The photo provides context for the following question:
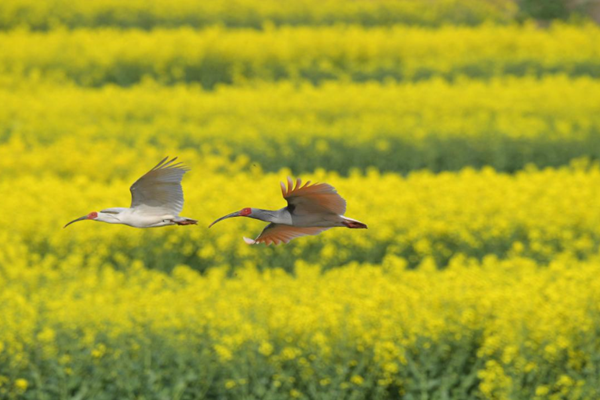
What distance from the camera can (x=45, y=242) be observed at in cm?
739

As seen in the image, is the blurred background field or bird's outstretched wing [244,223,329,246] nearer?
bird's outstretched wing [244,223,329,246]

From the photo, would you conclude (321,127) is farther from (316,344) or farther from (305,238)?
(316,344)

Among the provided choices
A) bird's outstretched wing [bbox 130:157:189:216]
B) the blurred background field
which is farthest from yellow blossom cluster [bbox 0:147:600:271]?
bird's outstretched wing [bbox 130:157:189:216]

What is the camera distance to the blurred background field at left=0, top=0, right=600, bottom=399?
5066mm

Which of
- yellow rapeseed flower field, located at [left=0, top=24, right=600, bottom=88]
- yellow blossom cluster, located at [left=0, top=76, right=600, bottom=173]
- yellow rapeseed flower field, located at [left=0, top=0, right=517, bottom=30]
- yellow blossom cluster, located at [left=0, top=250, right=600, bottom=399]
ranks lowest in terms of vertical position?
yellow blossom cluster, located at [left=0, top=250, right=600, bottom=399]

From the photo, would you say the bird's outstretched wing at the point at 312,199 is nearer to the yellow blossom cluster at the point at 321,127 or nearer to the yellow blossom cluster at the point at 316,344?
the yellow blossom cluster at the point at 316,344

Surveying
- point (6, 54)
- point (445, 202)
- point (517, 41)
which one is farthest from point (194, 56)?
point (445, 202)

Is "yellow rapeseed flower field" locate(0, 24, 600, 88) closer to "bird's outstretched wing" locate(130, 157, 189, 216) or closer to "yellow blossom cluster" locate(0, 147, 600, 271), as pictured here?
"yellow blossom cluster" locate(0, 147, 600, 271)

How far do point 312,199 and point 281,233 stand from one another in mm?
93

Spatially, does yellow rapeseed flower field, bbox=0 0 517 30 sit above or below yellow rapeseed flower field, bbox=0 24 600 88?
above

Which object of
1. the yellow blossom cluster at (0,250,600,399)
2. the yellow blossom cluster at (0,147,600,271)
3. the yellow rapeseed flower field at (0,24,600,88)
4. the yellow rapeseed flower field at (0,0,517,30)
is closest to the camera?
the yellow blossom cluster at (0,250,600,399)

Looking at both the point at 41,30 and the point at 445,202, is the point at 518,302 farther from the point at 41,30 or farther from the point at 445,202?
the point at 41,30

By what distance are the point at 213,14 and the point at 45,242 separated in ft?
41.1

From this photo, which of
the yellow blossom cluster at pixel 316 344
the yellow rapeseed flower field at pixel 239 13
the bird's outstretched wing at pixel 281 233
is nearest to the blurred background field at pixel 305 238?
the yellow blossom cluster at pixel 316 344
